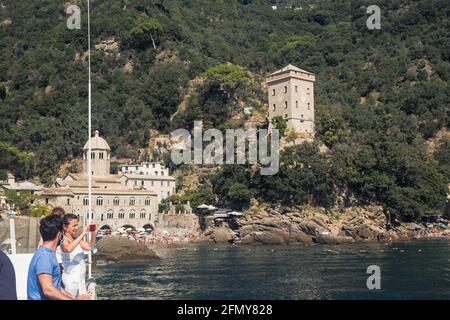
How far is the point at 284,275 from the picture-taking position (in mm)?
38031

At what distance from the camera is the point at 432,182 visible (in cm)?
8275

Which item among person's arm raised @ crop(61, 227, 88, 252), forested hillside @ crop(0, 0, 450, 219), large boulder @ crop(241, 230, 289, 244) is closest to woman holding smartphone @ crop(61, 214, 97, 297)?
person's arm raised @ crop(61, 227, 88, 252)

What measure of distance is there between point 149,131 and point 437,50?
6220 cm

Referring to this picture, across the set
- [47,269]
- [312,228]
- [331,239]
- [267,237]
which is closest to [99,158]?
[267,237]

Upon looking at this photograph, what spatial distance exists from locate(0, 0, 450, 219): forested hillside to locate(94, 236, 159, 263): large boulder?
2752 centimetres

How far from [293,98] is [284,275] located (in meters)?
53.1

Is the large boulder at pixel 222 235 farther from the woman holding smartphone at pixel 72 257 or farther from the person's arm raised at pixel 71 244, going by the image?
the person's arm raised at pixel 71 244

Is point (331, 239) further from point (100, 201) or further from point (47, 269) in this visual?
point (47, 269)

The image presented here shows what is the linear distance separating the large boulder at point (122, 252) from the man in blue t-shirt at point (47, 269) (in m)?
41.1

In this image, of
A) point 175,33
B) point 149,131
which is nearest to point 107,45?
point 175,33

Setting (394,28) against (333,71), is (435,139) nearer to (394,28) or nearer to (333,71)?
(333,71)

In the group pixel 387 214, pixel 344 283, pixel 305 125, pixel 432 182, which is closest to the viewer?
pixel 344 283

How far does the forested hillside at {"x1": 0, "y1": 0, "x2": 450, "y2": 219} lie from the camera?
258 ft

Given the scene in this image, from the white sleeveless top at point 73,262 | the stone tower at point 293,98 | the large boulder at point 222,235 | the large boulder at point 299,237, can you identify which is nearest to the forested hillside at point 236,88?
the stone tower at point 293,98
